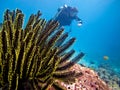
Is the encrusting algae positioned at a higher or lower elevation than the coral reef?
lower

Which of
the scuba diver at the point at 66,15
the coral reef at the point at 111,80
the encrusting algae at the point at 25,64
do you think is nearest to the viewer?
the encrusting algae at the point at 25,64

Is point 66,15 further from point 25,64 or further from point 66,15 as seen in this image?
point 25,64

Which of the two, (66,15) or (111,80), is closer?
(66,15)

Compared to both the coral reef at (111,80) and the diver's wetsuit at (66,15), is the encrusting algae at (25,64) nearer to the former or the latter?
the diver's wetsuit at (66,15)

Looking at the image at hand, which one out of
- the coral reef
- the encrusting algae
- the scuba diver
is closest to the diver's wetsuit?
the scuba diver

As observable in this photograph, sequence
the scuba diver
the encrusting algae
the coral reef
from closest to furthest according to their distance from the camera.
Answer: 1. the encrusting algae
2. the scuba diver
3. the coral reef

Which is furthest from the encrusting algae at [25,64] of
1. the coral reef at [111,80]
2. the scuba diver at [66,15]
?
the coral reef at [111,80]

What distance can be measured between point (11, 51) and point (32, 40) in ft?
1.17

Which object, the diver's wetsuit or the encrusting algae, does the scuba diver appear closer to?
the diver's wetsuit

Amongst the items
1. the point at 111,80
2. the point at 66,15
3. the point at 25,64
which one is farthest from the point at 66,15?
the point at 25,64

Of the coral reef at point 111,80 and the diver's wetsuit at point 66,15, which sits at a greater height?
the diver's wetsuit at point 66,15

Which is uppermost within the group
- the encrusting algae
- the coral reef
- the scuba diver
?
the scuba diver

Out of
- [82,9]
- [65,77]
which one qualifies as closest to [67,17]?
[65,77]

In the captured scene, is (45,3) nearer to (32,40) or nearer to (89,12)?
(89,12)
